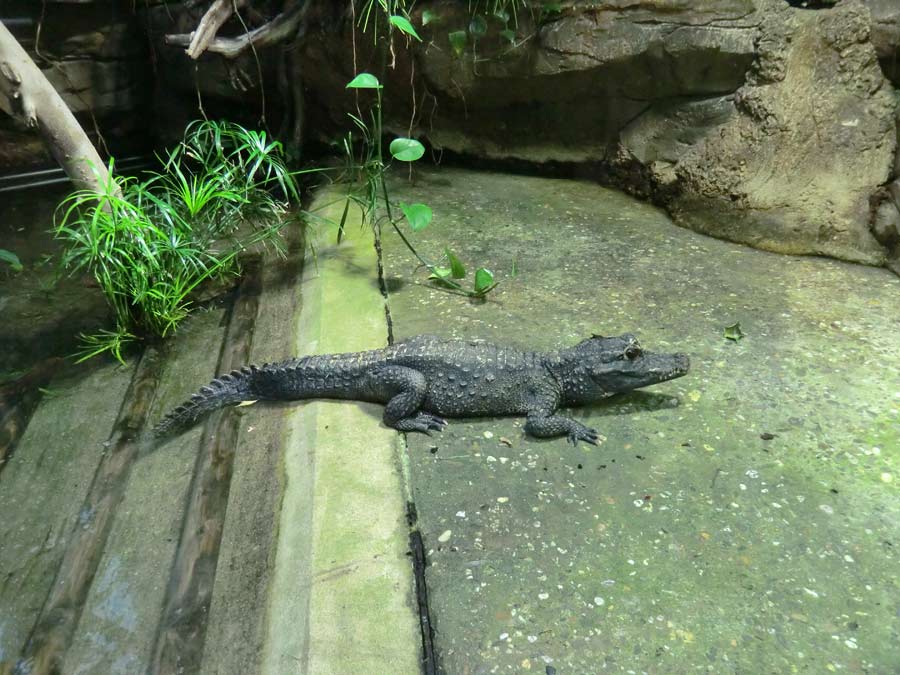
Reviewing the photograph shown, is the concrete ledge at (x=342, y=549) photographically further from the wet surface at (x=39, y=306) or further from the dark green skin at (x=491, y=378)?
the wet surface at (x=39, y=306)

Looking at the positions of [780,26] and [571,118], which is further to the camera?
[571,118]

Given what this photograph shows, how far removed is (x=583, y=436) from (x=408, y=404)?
2.75ft

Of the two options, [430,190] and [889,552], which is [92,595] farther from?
[430,190]

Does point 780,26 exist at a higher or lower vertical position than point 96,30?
higher

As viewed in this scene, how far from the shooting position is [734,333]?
3.46 meters

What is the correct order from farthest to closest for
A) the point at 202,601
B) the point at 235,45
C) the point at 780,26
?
the point at 235,45
the point at 780,26
the point at 202,601

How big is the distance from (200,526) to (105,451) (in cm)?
96

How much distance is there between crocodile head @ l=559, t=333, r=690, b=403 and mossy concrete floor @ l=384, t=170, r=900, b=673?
0.12m

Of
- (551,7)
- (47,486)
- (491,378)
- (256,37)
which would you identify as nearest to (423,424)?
(491,378)

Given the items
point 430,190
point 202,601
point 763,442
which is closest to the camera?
point 202,601

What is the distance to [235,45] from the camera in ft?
17.0

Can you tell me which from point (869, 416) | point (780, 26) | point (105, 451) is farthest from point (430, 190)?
point (869, 416)

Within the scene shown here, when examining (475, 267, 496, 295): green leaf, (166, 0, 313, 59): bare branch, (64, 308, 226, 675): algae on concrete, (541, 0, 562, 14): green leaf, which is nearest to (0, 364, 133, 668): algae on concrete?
(64, 308, 226, 675): algae on concrete

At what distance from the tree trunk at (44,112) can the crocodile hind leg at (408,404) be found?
247 cm
